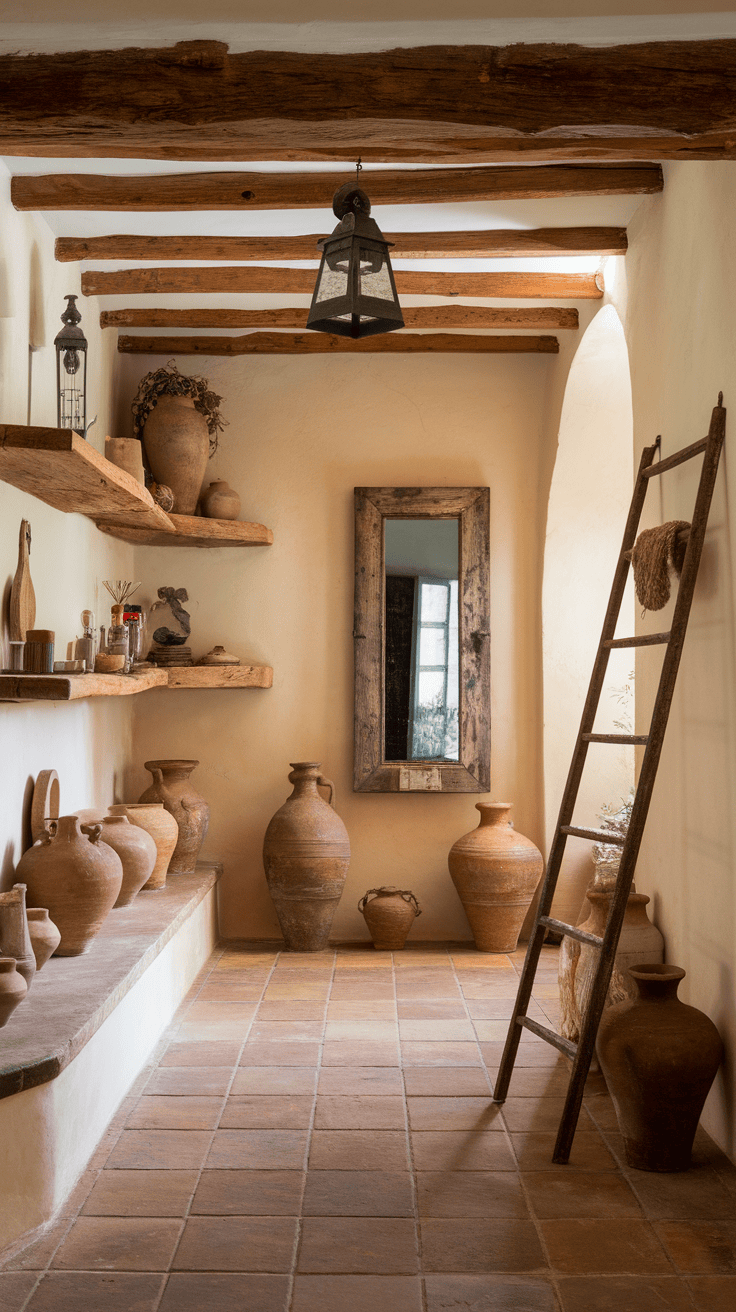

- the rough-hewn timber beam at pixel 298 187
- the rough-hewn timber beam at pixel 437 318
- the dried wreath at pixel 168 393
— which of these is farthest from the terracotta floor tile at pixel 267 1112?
the rough-hewn timber beam at pixel 437 318

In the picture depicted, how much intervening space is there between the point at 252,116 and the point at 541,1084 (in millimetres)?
2981

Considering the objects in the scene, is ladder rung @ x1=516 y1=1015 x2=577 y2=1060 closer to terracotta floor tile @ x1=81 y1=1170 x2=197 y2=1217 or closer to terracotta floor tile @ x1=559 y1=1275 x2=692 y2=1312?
terracotta floor tile @ x1=559 y1=1275 x2=692 y2=1312

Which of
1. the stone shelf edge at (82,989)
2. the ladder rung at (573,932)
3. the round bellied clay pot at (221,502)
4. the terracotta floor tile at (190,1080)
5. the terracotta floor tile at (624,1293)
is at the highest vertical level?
the round bellied clay pot at (221,502)

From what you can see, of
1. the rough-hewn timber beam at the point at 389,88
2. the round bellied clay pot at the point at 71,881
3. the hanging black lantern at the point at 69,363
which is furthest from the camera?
the hanging black lantern at the point at 69,363

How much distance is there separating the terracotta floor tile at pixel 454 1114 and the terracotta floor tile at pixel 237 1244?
A: 0.71 metres

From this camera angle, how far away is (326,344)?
5684 mm

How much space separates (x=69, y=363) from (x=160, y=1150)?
269 cm

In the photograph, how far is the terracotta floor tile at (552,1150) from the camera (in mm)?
2977

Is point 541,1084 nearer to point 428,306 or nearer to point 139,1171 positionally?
point 139,1171

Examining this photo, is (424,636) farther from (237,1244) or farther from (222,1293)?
(222,1293)

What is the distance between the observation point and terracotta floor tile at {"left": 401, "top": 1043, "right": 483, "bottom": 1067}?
3.81 meters

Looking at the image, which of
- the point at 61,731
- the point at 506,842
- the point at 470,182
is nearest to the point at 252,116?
the point at 470,182

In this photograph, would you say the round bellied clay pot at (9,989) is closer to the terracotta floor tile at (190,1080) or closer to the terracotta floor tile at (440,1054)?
the terracotta floor tile at (190,1080)

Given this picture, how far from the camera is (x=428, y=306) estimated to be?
17.2 ft
